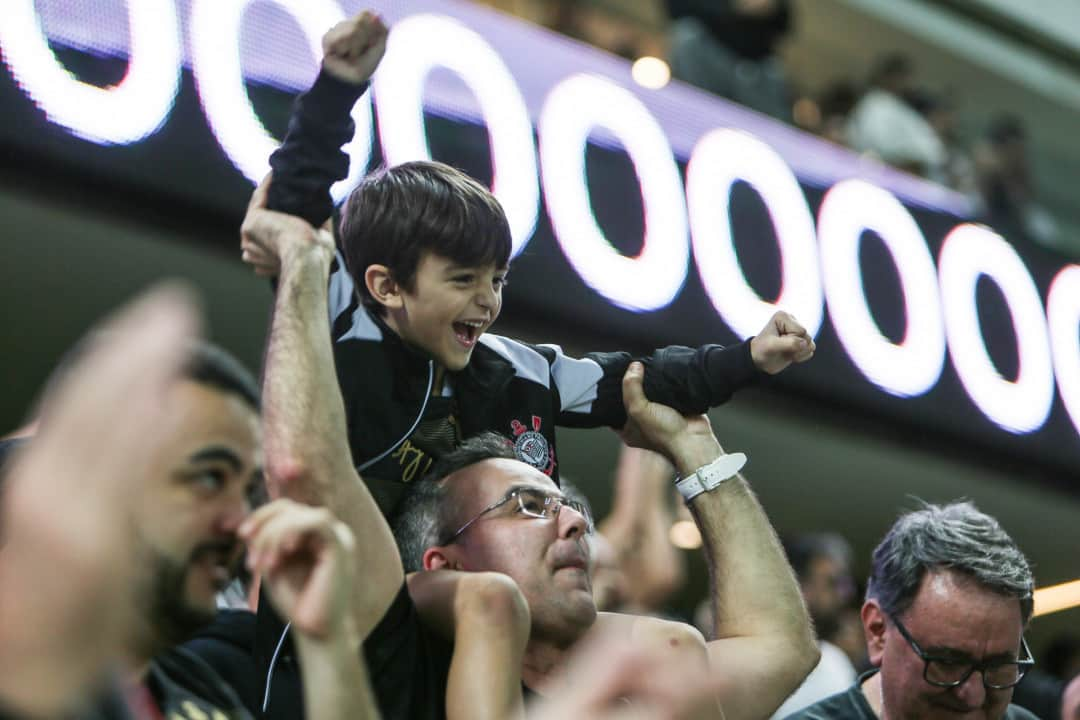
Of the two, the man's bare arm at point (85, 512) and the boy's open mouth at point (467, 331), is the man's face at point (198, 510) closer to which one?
the man's bare arm at point (85, 512)

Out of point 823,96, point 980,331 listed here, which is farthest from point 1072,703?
point 823,96

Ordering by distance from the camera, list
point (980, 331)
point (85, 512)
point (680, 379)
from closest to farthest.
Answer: point (85, 512)
point (680, 379)
point (980, 331)

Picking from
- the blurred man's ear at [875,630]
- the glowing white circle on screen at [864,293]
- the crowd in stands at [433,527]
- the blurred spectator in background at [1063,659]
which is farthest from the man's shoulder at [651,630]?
the blurred spectator in background at [1063,659]

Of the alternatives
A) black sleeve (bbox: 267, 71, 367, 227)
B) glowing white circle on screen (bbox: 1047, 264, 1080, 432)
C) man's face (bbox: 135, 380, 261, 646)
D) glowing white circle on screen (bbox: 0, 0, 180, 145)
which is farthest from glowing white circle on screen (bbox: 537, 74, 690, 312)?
man's face (bbox: 135, 380, 261, 646)

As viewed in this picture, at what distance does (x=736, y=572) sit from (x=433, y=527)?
1.40 feet

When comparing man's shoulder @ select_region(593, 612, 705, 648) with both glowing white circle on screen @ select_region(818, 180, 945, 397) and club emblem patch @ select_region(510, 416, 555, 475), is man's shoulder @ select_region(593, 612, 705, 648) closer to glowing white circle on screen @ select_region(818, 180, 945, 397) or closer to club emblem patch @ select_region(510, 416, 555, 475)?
club emblem patch @ select_region(510, 416, 555, 475)

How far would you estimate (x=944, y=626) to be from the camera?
2.36 m

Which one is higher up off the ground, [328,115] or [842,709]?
[328,115]

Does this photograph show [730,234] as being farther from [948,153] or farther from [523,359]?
[948,153]

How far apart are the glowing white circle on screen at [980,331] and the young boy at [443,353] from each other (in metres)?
2.87

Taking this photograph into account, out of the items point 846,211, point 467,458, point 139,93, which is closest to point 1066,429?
point 846,211

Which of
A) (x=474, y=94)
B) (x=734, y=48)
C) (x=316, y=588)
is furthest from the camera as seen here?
(x=734, y=48)

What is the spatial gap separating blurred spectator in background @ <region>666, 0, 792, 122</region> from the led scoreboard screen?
14.6 inches

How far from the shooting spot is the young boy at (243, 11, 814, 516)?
206 cm
